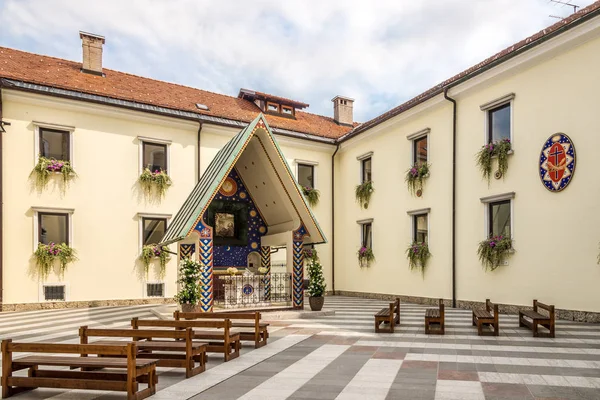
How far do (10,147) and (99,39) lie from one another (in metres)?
6.05

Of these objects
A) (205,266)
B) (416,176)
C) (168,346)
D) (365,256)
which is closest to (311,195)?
(365,256)

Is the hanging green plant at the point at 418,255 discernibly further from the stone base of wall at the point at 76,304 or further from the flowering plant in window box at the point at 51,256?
the flowering plant in window box at the point at 51,256

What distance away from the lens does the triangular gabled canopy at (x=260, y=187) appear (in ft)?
42.3

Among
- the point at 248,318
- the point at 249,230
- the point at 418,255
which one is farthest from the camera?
the point at 418,255

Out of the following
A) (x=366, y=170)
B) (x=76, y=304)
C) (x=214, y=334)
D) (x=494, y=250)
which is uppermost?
(x=366, y=170)

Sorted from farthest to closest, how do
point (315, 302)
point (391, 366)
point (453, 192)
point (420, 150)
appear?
point (420, 150) → point (453, 192) → point (315, 302) → point (391, 366)

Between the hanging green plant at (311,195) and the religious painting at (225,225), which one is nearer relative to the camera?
the religious painting at (225,225)

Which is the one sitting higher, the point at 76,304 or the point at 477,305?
the point at 477,305

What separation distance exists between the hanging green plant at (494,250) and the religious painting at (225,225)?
7.75 m

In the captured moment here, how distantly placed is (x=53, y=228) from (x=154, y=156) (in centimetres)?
449

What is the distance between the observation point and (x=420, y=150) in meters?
18.6

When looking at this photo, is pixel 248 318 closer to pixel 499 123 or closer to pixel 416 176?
pixel 499 123

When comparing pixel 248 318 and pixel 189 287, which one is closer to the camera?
pixel 248 318

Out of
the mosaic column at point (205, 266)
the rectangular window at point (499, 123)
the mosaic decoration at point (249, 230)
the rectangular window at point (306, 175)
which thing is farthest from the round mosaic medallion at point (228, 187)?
the rectangular window at point (499, 123)
